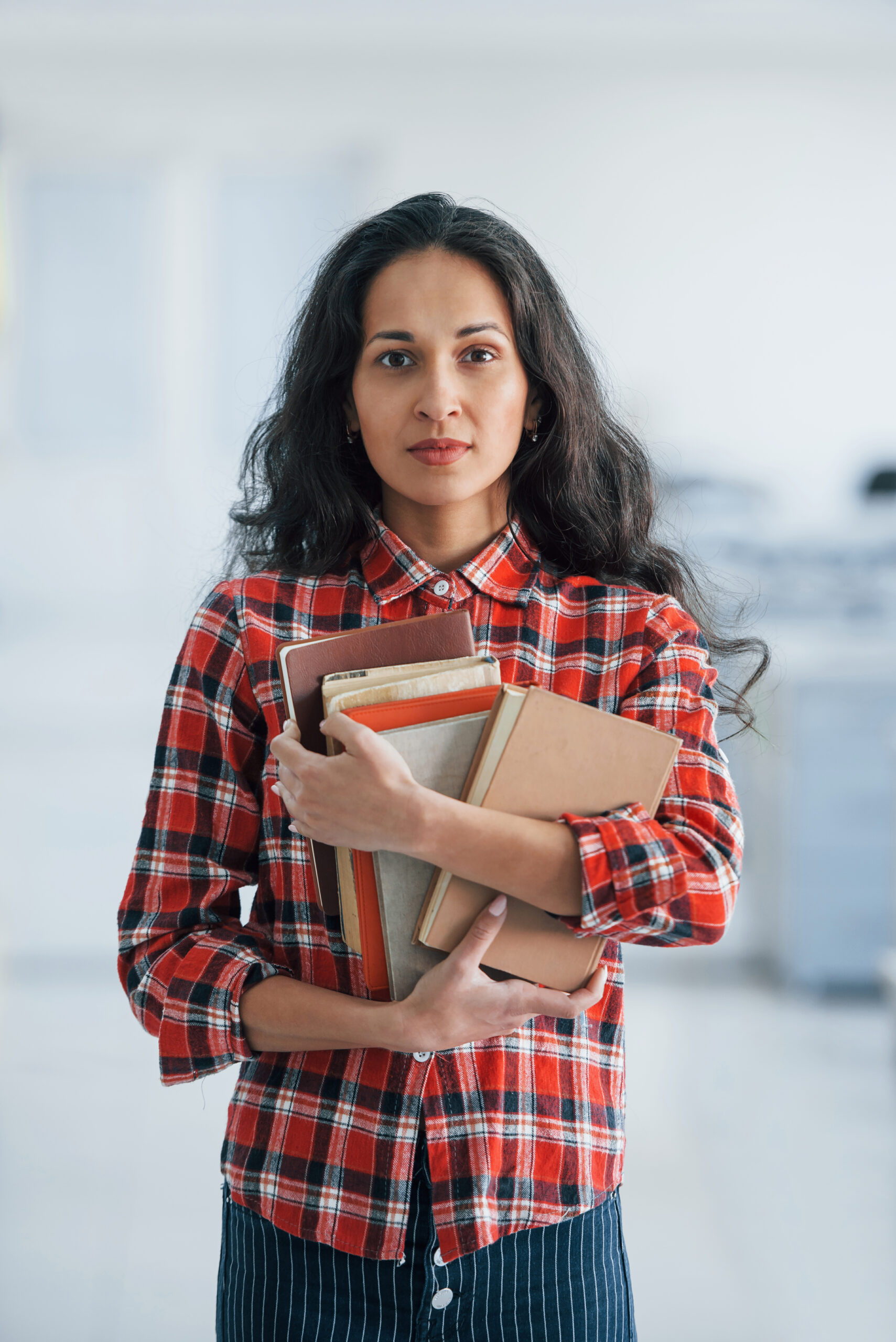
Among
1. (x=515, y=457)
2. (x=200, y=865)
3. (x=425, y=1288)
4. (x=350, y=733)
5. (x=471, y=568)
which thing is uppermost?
(x=515, y=457)

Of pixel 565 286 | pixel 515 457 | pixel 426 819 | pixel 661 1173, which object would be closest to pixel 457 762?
pixel 426 819

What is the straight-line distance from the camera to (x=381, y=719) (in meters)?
0.74

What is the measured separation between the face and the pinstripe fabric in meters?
0.53

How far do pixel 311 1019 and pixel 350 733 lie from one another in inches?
9.3

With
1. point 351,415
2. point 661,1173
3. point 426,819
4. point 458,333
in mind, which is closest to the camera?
point 426,819

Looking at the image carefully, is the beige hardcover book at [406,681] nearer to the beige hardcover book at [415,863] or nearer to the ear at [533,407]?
the beige hardcover book at [415,863]

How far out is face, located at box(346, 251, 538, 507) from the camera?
924 mm

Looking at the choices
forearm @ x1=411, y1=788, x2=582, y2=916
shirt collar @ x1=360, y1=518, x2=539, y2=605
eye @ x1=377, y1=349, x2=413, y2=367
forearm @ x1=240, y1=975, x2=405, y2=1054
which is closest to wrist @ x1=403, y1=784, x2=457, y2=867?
forearm @ x1=411, y1=788, x2=582, y2=916

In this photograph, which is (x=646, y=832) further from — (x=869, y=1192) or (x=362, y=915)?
(x=869, y=1192)

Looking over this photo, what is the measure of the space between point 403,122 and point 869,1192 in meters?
3.27

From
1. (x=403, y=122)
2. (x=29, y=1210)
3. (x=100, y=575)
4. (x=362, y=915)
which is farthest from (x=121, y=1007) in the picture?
(x=403, y=122)

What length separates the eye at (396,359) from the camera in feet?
3.09

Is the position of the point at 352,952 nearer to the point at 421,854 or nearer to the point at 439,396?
the point at 421,854

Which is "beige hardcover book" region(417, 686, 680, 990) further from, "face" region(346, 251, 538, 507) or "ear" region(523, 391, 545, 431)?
"ear" region(523, 391, 545, 431)
